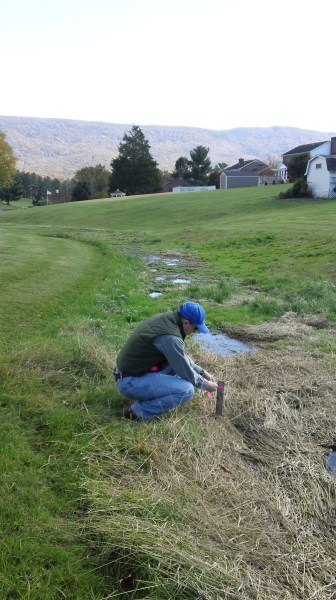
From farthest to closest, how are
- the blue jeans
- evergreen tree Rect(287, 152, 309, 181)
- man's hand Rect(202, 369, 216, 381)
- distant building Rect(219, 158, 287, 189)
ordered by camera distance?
distant building Rect(219, 158, 287, 189) < evergreen tree Rect(287, 152, 309, 181) < man's hand Rect(202, 369, 216, 381) < the blue jeans

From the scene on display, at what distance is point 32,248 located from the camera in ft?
66.4

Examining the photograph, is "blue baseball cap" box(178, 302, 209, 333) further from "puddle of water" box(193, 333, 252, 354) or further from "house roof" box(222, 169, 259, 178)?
"house roof" box(222, 169, 259, 178)

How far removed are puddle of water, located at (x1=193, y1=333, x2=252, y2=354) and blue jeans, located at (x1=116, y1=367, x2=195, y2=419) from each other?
3.01m

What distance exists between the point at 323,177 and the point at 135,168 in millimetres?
39737

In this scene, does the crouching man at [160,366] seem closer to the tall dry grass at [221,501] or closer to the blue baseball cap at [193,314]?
the blue baseball cap at [193,314]

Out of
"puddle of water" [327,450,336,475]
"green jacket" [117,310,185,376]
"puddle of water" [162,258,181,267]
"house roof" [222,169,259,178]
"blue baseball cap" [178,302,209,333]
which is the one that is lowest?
"puddle of water" [162,258,181,267]

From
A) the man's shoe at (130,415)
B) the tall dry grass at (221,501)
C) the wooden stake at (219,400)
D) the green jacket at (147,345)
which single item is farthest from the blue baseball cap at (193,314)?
the man's shoe at (130,415)

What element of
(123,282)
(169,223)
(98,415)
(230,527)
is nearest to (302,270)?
(123,282)

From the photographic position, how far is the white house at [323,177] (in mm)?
49750

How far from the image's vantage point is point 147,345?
5375 millimetres

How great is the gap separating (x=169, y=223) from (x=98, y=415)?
1563 inches

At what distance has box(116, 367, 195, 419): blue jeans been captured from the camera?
17.7 feet

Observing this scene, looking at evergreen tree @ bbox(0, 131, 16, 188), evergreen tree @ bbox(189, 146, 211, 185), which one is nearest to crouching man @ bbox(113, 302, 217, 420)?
evergreen tree @ bbox(0, 131, 16, 188)

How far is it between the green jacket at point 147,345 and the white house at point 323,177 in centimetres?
4783
